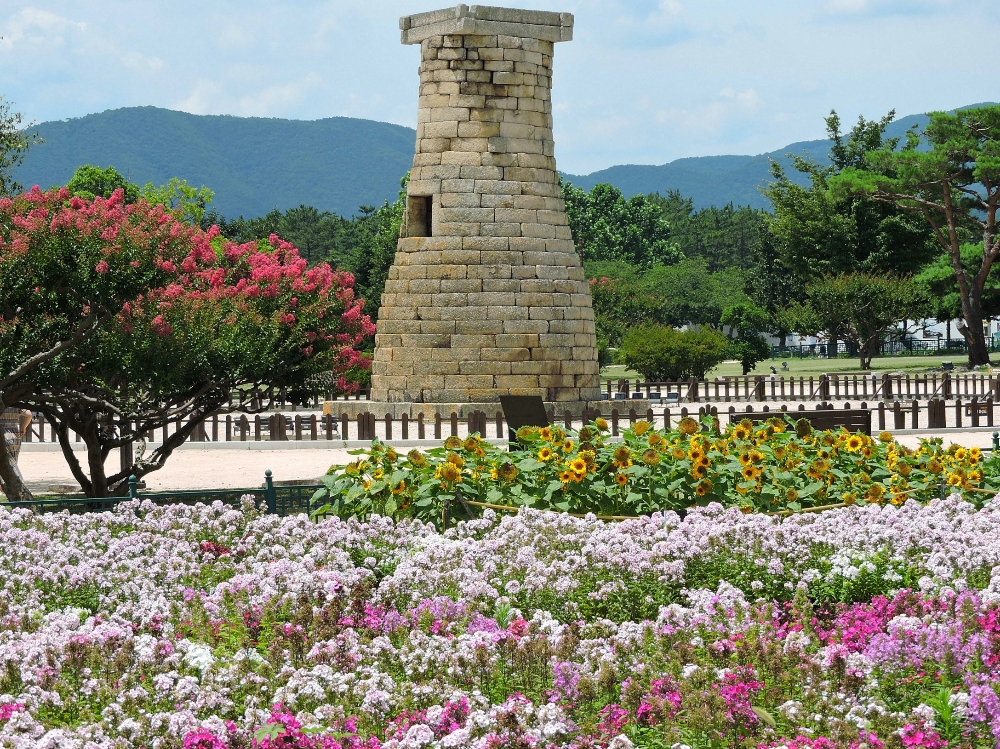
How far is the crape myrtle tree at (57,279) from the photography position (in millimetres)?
13508

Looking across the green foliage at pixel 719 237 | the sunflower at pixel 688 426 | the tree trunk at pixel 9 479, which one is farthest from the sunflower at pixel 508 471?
the green foliage at pixel 719 237

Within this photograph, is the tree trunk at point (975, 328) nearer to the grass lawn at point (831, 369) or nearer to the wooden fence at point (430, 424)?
the grass lawn at point (831, 369)

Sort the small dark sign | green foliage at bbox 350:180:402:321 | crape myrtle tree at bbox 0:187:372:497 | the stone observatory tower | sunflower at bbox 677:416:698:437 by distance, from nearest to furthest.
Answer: sunflower at bbox 677:416:698:437
the small dark sign
crape myrtle tree at bbox 0:187:372:497
the stone observatory tower
green foliage at bbox 350:180:402:321

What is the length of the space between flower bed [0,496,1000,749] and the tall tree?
141 ft

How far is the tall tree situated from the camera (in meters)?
48.8

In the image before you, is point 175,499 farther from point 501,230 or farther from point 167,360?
point 501,230

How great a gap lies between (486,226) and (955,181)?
29336 millimetres

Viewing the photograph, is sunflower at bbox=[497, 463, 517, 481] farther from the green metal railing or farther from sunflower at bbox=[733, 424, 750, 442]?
sunflower at bbox=[733, 424, 750, 442]

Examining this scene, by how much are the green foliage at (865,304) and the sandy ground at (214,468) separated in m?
34.3

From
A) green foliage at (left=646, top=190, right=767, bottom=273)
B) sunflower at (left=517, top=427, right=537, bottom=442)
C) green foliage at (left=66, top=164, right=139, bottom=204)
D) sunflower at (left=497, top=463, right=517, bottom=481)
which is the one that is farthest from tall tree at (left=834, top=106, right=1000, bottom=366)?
green foliage at (left=646, top=190, right=767, bottom=273)

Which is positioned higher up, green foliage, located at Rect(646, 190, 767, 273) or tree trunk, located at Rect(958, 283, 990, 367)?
green foliage, located at Rect(646, 190, 767, 273)

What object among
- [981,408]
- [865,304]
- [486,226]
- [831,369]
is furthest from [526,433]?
[831,369]

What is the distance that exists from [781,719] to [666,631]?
44.5 inches

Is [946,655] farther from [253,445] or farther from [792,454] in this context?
[253,445]
